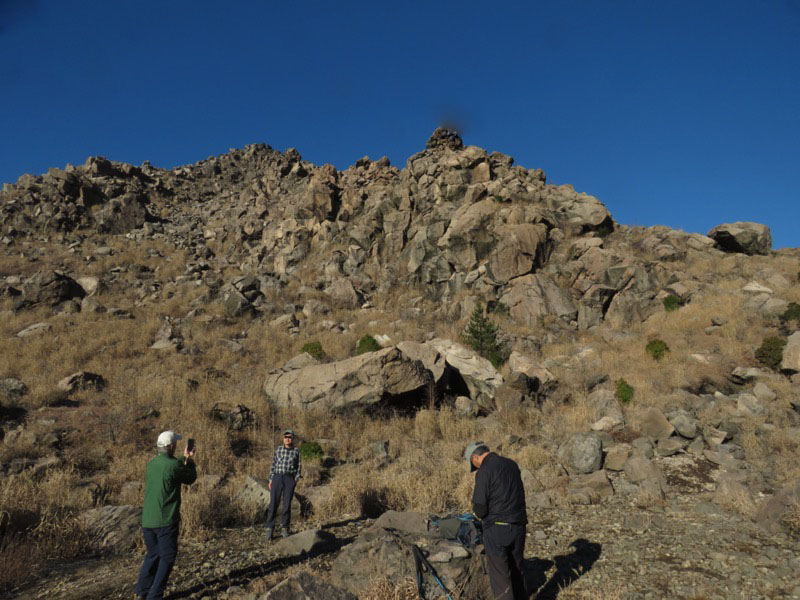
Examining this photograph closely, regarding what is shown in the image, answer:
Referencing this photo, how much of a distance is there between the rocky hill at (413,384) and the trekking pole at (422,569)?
0.55 feet

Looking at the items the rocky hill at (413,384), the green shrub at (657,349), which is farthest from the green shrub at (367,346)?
the green shrub at (657,349)

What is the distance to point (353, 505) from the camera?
8.44 metres

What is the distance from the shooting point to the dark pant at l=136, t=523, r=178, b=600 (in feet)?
14.6

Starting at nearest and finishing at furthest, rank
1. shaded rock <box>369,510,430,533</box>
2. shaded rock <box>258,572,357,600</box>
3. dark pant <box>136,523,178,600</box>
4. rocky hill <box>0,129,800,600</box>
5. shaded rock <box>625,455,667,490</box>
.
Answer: shaded rock <box>258,572,357,600</box> → dark pant <box>136,523,178,600</box> → shaded rock <box>369,510,430,533</box> → rocky hill <box>0,129,800,600</box> → shaded rock <box>625,455,667,490</box>

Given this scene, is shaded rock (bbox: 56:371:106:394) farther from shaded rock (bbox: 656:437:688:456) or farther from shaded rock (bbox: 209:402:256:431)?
shaded rock (bbox: 656:437:688:456)

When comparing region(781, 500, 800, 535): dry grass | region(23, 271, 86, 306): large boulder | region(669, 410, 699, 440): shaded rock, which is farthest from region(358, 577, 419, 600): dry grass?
region(23, 271, 86, 306): large boulder

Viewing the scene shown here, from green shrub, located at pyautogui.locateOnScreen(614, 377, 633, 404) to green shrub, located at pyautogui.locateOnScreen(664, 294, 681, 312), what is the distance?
943 cm

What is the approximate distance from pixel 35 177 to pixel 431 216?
1638 inches

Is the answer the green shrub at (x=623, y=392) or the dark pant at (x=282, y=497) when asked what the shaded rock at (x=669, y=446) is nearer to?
the green shrub at (x=623, y=392)

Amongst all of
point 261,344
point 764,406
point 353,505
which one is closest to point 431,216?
point 261,344

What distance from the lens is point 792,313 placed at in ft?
52.6

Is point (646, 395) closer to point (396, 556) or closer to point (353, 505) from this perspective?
point (353, 505)

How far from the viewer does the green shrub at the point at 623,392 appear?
13141 millimetres

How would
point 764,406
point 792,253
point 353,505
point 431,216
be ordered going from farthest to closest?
point 431,216 < point 792,253 < point 764,406 < point 353,505
